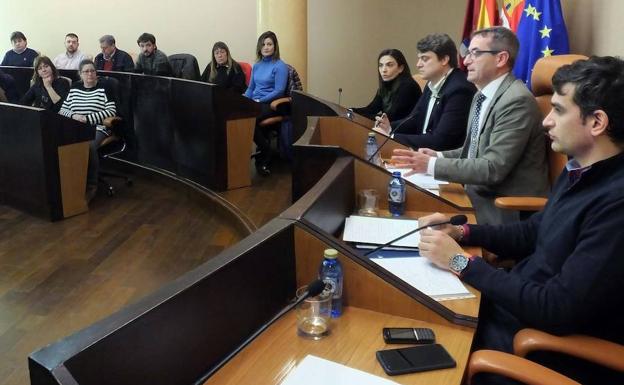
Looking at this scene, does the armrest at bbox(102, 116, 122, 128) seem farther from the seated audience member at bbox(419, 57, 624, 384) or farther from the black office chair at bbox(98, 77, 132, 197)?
the seated audience member at bbox(419, 57, 624, 384)

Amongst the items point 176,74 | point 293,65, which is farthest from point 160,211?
point 176,74

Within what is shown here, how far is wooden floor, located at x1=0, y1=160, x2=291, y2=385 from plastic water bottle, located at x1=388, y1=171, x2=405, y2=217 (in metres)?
1.41

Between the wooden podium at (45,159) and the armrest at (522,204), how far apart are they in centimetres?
297

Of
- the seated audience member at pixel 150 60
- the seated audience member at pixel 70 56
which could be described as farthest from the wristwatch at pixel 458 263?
the seated audience member at pixel 70 56

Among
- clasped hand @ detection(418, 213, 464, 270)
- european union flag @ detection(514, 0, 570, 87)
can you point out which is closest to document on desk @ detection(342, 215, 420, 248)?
clasped hand @ detection(418, 213, 464, 270)

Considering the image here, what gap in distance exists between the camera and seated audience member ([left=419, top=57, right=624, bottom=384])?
45.8 inches

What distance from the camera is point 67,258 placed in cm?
320

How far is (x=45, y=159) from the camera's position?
3.69 meters

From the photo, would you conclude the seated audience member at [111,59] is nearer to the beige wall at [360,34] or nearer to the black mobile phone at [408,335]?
the beige wall at [360,34]

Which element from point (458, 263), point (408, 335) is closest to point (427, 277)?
point (458, 263)

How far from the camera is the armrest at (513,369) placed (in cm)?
104

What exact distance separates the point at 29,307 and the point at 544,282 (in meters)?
2.31

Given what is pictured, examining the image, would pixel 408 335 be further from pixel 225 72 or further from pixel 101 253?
pixel 225 72

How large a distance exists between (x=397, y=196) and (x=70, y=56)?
241 inches
